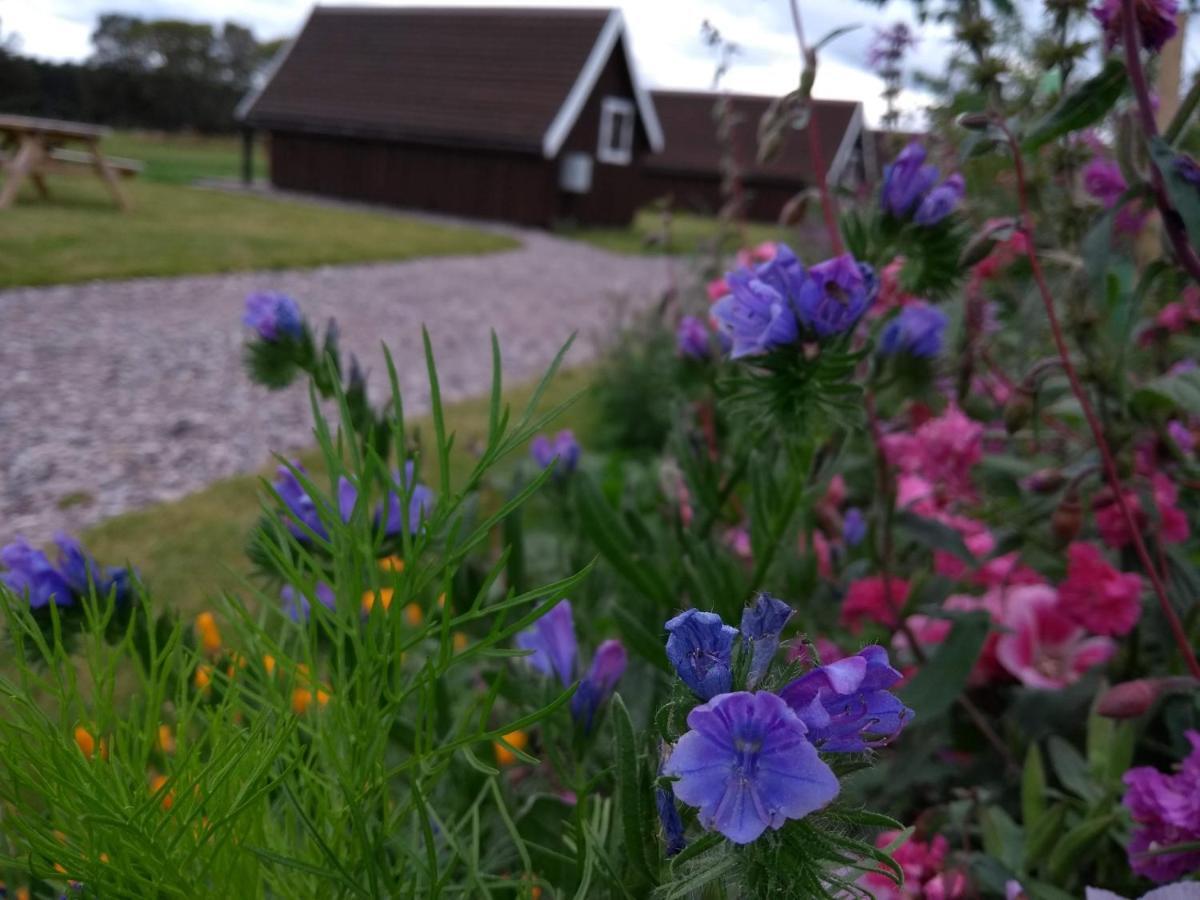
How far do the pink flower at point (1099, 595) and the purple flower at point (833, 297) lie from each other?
0.46m

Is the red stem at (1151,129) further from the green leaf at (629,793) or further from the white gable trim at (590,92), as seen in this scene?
the white gable trim at (590,92)

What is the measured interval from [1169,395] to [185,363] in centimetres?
480

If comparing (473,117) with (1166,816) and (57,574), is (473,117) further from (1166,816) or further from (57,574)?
(1166,816)

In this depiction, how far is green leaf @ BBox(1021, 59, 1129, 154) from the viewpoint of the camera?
3.03 feet

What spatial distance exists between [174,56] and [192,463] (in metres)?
31.2

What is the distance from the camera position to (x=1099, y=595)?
114cm

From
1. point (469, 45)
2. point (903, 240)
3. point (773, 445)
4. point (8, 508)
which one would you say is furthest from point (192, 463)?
point (469, 45)

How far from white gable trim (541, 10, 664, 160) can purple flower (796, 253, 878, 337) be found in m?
13.6

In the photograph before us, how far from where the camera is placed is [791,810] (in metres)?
0.40

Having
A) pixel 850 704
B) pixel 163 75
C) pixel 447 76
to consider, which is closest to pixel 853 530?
pixel 850 704

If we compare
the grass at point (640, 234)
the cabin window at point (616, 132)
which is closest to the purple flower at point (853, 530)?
the grass at point (640, 234)

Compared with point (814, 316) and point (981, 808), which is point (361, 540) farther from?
point (981, 808)

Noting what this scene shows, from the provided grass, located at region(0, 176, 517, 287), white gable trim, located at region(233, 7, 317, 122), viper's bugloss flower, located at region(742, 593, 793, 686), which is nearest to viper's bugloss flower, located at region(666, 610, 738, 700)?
viper's bugloss flower, located at region(742, 593, 793, 686)

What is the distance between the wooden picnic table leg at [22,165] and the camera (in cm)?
923
